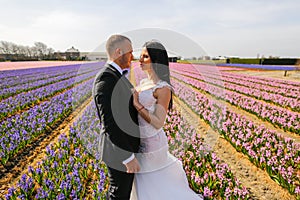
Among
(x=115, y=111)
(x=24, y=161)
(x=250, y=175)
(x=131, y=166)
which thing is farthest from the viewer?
(x=24, y=161)

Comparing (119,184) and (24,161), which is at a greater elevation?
(119,184)

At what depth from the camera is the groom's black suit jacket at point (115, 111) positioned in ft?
7.08

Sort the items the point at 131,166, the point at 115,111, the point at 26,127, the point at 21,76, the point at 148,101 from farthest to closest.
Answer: the point at 21,76 < the point at 26,127 < the point at 148,101 < the point at 131,166 < the point at 115,111

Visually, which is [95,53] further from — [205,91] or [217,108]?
[205,91]

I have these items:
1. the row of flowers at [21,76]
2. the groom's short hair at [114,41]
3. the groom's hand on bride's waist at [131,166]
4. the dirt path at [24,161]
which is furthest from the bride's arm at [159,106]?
the row of flowers at [21,76]

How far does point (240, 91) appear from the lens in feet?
48.9

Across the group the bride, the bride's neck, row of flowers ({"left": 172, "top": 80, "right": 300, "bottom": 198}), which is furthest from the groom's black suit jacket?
row of flowers ({"left": 172, "top": 80, "right": 300, "bottom": 198})

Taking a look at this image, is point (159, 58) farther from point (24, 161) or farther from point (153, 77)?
point (24, 161)

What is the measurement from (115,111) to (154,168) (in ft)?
3.52

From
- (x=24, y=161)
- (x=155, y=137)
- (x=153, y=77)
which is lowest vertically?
(x=24, y=161)

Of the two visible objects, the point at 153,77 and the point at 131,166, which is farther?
the point at 153,77

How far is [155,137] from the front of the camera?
2.77m

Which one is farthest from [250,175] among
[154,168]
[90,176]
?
[90,176]

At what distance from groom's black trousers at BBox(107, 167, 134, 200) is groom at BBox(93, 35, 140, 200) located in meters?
0.04
